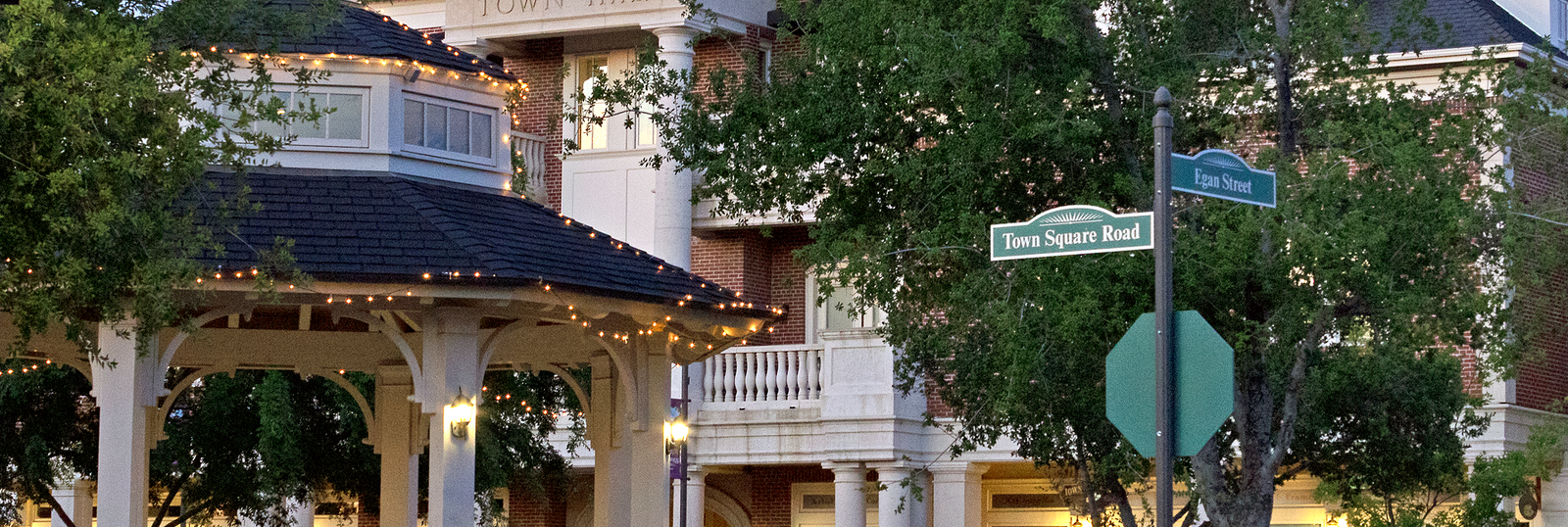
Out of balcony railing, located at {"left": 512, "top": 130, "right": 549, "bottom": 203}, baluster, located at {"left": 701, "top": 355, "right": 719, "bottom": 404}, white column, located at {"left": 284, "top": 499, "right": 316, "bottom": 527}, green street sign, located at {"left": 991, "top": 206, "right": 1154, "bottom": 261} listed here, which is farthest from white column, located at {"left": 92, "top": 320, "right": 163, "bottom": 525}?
balcony railing, located at {"left": 512, "top": 130, "right": 549, "bottom": 203}

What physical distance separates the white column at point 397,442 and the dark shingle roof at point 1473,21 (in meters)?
14.5

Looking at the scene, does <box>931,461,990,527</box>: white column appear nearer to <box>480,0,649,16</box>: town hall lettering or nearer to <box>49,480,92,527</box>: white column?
<box>480,0,649,16</box>: town hall lettering

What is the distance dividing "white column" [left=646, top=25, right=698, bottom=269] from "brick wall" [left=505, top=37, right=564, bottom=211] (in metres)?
2.58

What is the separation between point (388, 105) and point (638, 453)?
3.92 meters

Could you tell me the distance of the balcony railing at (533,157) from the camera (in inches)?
1313

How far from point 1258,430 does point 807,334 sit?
658 inches

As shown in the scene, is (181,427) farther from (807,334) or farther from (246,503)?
(807,334)

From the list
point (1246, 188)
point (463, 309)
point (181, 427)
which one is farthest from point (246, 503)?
point (1246, 188)

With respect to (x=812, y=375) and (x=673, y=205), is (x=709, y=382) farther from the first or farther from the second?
(x=673, y=205)

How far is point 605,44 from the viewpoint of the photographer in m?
34.3

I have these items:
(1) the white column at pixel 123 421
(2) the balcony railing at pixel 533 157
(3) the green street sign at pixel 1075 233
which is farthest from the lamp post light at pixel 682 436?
(3) the green street sign at pixel 1075 233

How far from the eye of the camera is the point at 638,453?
743 inches

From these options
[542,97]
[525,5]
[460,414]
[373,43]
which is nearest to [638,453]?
[460,414]

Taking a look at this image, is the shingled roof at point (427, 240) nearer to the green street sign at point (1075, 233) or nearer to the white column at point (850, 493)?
the green street sign at point (1075, 233)
